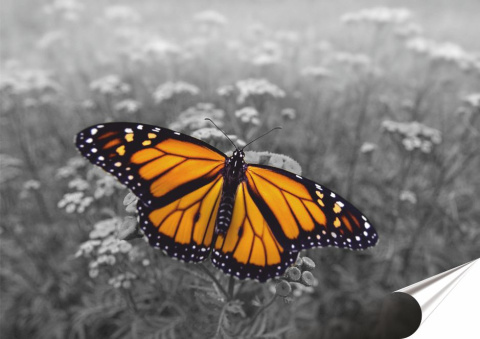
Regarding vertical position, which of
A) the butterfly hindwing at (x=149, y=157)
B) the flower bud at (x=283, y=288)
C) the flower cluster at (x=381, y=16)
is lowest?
the flower bud at (x=283, y=288)

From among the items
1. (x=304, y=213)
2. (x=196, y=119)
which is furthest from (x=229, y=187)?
(x=196, y=119)

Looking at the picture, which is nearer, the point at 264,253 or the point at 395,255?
the point at 264,253

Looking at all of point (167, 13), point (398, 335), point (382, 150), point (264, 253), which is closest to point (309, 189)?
point (264, 253)

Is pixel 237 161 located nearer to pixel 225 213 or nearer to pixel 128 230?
pixel 225 213

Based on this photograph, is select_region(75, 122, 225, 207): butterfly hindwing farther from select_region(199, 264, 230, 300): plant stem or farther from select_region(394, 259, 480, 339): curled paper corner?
select_region(394, 259, 480, 339): curled paper corner

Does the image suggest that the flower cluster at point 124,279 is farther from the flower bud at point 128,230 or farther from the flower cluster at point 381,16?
the flower cluster at point 381,16

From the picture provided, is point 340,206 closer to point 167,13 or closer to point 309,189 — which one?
point 309,189

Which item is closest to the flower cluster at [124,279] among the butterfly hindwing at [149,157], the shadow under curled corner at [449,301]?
the butterfly hindwing at [149,157]
